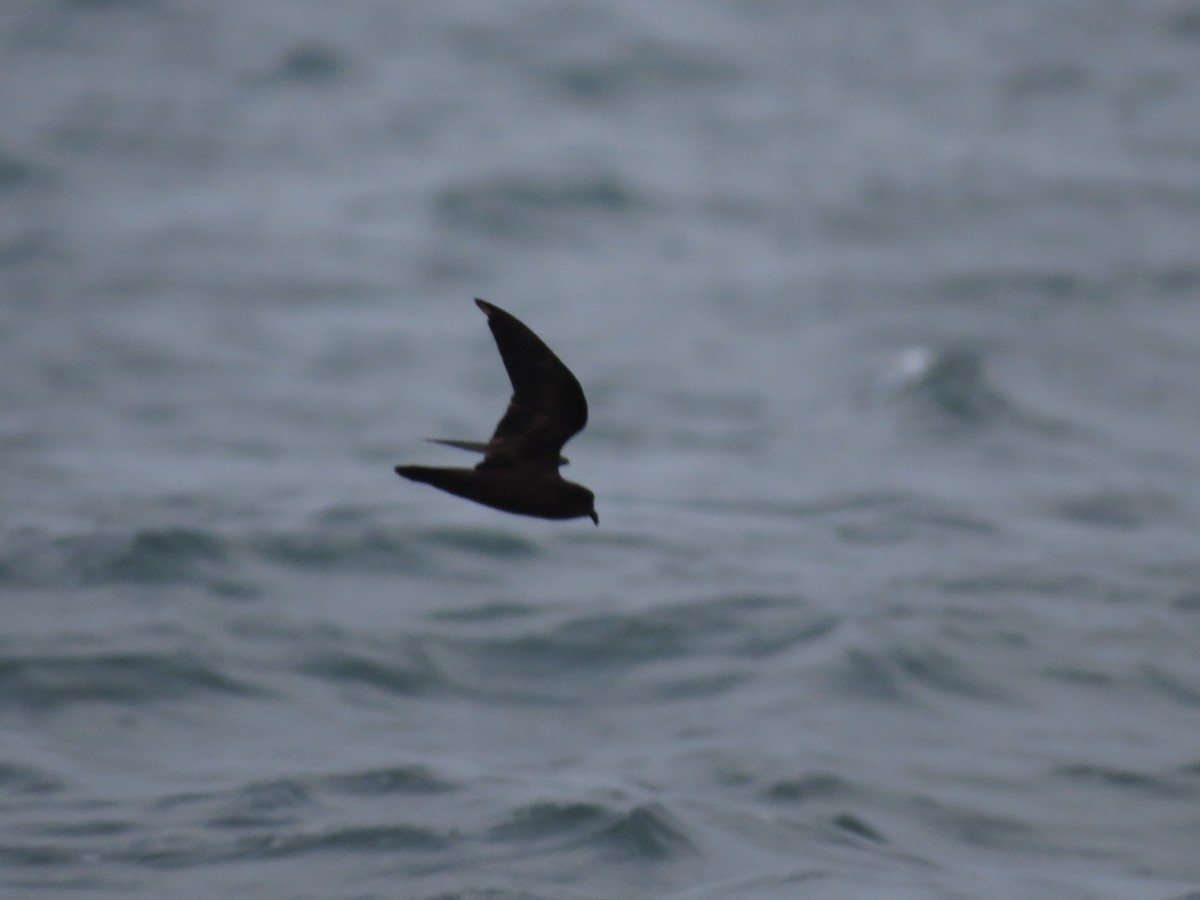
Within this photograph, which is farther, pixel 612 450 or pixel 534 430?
pixel 612 450

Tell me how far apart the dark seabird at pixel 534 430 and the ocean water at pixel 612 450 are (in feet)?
11.4

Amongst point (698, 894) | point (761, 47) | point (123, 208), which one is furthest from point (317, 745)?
point (761, 47)

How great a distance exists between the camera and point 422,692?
41.6 ft

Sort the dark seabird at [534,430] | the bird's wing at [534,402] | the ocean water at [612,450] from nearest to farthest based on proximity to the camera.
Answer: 1. the dark seabird at [534,430]
2. the bird's wing at [534,402]
3. the ocean water at [612,450]

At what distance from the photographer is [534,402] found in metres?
6.79

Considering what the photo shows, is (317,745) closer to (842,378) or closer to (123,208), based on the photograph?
(842,378)

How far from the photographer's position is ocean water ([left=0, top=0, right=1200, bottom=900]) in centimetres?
1069

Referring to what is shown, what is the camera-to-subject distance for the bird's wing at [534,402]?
6715 millimetres

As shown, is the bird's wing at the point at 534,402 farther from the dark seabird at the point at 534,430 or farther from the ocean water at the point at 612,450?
the ocean water at the point at 612,450

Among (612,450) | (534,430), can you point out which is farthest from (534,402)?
(612,450)

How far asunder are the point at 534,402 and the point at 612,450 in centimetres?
1088

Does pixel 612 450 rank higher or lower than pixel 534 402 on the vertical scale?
Answer: higher

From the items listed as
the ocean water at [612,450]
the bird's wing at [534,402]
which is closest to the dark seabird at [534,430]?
the bird's wing at [534,402]

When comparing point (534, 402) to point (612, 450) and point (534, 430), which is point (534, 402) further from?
point (612, 450)
